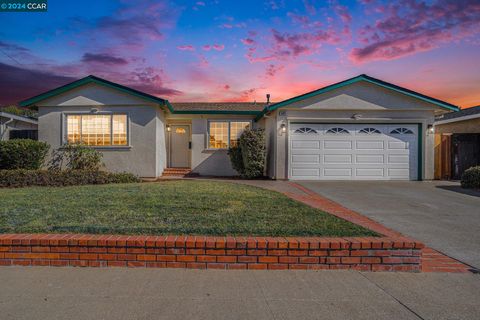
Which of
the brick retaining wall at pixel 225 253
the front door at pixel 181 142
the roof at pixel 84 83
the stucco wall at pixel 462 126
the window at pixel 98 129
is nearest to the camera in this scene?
the brick retaining wall at pixel 225 253

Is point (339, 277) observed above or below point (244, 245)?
below

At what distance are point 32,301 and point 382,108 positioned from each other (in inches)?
514

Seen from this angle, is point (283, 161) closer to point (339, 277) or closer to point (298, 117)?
point (298, 117)

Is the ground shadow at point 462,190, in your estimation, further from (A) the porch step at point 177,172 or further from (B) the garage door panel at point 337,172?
(A) the porch step at point 177,172

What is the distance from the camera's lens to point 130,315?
2797 millimetres

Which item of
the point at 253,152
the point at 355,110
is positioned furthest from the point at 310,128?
the point at 253,152

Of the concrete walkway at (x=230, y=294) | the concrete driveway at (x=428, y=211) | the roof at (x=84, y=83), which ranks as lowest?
the concrete walkway at (x=230, y=294)

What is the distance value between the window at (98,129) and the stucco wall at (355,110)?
665cm

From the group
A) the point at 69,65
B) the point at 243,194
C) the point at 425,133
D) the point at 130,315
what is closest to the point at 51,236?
the point at 130,315

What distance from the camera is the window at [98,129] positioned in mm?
13359

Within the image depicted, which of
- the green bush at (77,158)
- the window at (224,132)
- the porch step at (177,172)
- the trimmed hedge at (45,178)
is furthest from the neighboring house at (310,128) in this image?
the trimmed hedge at (45,178)

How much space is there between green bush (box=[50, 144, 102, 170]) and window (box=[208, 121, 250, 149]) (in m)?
5.03

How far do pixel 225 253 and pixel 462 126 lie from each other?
16.7 m

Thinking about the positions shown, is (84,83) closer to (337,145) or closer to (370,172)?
(337,145)
